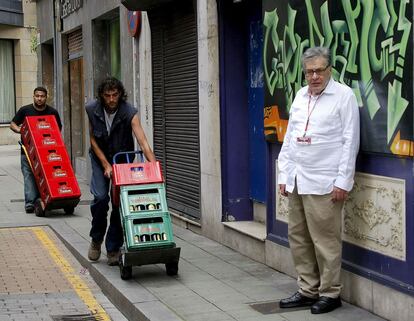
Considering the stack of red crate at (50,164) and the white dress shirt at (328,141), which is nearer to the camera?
the white dress shirt at (328,141)

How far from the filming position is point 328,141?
574 cm

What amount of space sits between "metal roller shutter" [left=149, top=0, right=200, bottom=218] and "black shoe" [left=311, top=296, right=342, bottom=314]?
404 centimetres

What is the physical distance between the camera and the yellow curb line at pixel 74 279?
22.7 ft

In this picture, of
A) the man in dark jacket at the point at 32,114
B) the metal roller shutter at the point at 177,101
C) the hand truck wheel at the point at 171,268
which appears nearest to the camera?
the hand truck wheel at the point at 171,268

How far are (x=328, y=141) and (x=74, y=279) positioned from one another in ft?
11.3

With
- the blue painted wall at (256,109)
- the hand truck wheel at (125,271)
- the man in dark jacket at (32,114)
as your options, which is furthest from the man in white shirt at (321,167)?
the man in dark jacket at (32,114)

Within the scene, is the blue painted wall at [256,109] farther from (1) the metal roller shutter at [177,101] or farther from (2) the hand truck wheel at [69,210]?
(2) the hand truck wheel at [69,210]

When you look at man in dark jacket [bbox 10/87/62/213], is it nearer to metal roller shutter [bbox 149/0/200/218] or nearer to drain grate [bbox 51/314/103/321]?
metal roller shutter [bbox 149/0/200/218]

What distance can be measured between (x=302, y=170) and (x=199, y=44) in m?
3.89

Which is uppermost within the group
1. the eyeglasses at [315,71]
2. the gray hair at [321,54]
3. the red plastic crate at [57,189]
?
the gray hair at [321,54]

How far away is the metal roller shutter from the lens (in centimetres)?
998

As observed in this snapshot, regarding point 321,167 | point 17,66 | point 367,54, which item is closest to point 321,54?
point 367,54

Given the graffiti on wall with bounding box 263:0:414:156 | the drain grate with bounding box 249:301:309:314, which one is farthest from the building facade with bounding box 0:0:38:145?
the drain grate with bounding box 249:301:309:314

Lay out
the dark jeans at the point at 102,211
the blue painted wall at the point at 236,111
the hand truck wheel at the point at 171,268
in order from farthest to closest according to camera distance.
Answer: the blue painted wall at the point at 236,111 → the dark jeans at the point at 102,211 → the hand truck wheel at the point at 171,268
